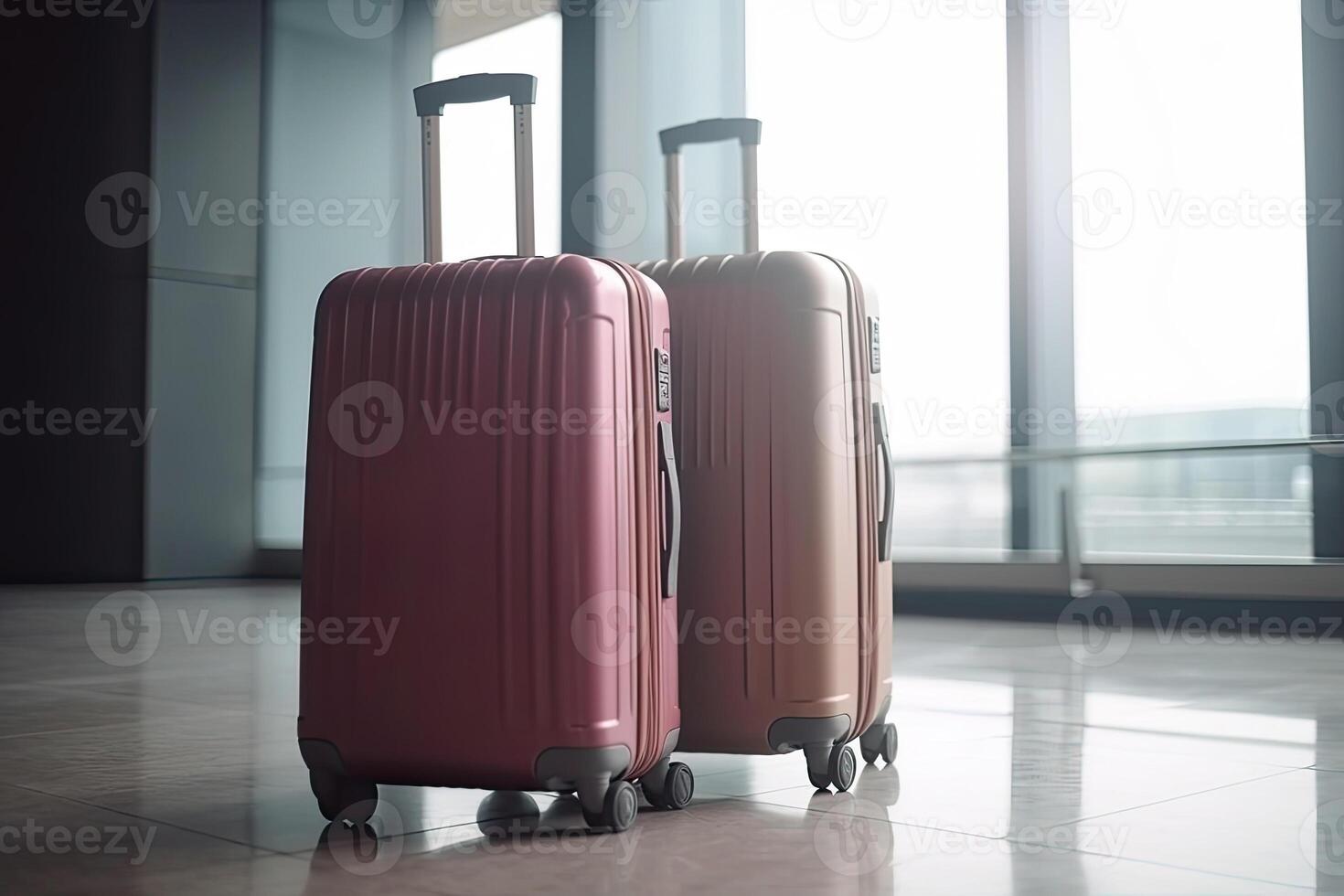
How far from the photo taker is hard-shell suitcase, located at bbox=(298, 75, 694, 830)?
4.36 feet

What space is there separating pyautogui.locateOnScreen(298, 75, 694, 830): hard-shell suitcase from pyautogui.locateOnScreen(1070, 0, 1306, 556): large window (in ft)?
11.6

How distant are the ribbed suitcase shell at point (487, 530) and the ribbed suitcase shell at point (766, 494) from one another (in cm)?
15

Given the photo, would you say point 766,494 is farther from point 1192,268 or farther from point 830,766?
point 1192,268

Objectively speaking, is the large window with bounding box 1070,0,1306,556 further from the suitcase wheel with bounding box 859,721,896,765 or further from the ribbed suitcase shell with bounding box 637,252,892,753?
the ribbed suitcase shell with bounding box 637,252,892,753

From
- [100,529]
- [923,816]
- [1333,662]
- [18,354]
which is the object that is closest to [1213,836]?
[923,816]

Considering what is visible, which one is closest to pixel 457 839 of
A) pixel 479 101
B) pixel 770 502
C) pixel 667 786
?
pixel 667 786

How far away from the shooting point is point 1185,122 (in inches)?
189

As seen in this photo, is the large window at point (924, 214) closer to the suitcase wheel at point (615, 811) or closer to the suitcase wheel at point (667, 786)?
the suitcase wheel at point (667, 786)

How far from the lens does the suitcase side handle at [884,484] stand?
65.8 inches

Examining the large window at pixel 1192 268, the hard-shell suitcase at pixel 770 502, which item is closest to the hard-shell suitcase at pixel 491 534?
the hard-shell suitcase at pixel 770 502

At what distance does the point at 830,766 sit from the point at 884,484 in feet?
1.19

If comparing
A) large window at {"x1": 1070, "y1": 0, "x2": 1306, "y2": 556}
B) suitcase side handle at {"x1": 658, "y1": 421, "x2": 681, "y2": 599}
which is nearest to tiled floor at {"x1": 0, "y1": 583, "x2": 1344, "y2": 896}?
suitcase side handle at {"x1": 658, "y1": 421, "x2": 681, "y2": 599}

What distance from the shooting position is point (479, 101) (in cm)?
157

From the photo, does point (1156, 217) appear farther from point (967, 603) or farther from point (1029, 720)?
point (1029, 720)
